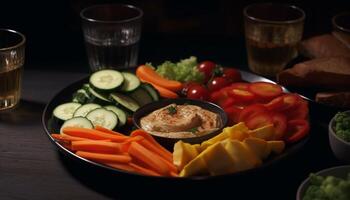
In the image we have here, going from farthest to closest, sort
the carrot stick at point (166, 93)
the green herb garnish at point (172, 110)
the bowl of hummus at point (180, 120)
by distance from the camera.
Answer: the carrot stick at point (166, 93), the green herb garnish at point (172, 110), the bowl of hummus at point (180, 120)

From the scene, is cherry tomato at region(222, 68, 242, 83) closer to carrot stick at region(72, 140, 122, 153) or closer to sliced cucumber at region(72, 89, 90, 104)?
sliced cucumber at region(72, 89, 90, 104)

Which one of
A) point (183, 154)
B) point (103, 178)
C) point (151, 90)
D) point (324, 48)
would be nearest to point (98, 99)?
point (151, 90)

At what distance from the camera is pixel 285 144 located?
6.23ft

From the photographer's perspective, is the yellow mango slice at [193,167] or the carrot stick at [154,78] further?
the carrot stick at [154,78]

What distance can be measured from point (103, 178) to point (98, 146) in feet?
0.30

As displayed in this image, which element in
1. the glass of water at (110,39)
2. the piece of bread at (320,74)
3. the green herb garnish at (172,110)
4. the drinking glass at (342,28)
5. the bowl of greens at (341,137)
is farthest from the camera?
the glass of water at (110,39)

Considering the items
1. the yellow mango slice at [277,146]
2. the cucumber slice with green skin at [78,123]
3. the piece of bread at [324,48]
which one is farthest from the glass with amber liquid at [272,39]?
the cucumber slice with green skin at [78,123]

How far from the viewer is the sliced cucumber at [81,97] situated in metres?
2.17

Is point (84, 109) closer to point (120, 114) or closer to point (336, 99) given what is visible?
point (120, 114)

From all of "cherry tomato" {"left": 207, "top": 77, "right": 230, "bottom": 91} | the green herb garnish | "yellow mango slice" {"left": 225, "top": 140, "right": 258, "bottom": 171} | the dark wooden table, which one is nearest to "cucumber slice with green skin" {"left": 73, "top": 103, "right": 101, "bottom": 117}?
the dark wooden table

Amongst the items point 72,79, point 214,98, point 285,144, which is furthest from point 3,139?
point 285,144

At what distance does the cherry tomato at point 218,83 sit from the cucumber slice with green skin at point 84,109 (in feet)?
1.46

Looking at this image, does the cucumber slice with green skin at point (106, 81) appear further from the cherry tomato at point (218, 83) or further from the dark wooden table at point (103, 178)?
the cherry tomato at point (218, 83)

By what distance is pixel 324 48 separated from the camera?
2396 mm
